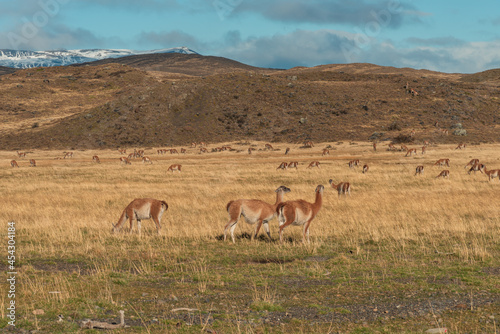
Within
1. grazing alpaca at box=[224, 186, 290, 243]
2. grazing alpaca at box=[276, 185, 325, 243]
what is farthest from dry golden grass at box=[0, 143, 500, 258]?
grazing alpaca at box=[224, 186, 290, 243]

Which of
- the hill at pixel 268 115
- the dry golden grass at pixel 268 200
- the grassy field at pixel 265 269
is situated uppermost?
the hill at pixel 268 115

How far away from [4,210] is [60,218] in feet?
12.8

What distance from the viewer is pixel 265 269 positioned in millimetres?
10281

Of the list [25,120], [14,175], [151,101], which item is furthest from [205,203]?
[25,120]

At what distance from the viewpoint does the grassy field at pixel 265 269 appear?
705 centimetres

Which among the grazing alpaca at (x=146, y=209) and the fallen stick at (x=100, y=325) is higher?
the grazing alpaca at (x=146, y=209)

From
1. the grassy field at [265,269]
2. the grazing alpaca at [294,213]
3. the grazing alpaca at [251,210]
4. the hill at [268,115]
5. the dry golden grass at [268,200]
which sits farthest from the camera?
the hill at [268,115]

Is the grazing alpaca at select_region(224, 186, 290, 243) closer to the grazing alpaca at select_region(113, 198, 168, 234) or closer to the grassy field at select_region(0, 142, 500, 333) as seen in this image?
the grassy field at select_region(0, 142, 500, 333)

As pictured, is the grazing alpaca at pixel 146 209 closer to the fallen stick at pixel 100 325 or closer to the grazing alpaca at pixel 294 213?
the grazing alpaca at pixel 294 213

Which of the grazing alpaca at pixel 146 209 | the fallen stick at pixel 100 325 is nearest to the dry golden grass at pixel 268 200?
the grazing alpaca at pixel 146 209

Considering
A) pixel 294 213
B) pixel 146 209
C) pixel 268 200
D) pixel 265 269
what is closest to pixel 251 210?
pixel 294 213

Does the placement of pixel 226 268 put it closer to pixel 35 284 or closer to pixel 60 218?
pixel 35 284

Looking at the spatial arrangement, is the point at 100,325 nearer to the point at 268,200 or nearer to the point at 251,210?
the point at 251,210

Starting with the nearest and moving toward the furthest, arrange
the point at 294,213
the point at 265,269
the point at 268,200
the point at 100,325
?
the point at 100,325, the point at 265,269, the point at 294,213, the point at 268,200
